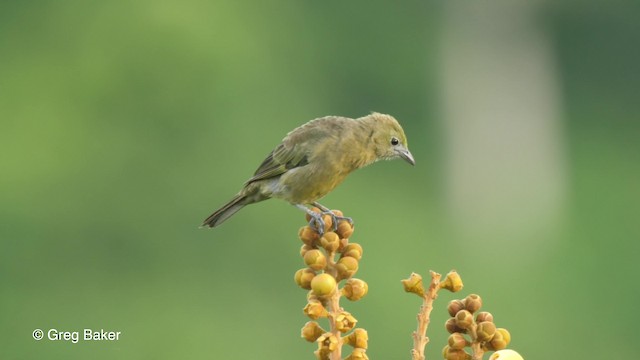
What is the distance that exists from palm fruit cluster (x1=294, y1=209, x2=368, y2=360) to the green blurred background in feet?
30.4

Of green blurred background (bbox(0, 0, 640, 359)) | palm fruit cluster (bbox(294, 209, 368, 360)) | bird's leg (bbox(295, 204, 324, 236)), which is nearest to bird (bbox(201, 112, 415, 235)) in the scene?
bird's leg (bbox(295, 204, 324, 236))

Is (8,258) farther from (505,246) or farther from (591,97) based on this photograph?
(591,97)

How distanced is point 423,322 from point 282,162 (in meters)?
2.11

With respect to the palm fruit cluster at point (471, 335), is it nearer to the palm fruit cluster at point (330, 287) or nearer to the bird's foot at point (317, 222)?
the palm fruit cluster at point (330, 287)

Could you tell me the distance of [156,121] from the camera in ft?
55.9

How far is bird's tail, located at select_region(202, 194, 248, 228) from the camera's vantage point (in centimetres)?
520

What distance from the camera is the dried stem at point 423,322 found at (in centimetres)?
308

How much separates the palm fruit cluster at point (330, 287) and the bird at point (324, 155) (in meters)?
1.68

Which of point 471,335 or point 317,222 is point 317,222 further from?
point 471,335

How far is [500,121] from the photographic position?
22922 millimetres

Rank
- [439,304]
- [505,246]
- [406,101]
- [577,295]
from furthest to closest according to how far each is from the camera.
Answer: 1. [406,101]
2. [505,246]
3. [577,295]
4. [439,304]

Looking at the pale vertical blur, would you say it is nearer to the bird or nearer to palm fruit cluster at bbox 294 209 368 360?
the bird

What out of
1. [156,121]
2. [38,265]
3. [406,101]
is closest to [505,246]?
[406,101]

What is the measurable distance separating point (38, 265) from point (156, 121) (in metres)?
3.11
